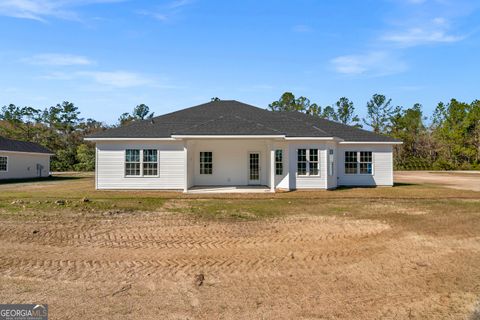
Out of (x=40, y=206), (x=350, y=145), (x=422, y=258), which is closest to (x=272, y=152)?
(x=350, y=145)

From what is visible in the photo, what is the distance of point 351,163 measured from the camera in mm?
22516

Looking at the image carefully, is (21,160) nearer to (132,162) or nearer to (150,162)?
(132,162)

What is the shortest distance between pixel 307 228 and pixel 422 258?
310cm

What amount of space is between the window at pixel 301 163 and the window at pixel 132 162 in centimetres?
891

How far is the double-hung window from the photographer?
1980 centimetres

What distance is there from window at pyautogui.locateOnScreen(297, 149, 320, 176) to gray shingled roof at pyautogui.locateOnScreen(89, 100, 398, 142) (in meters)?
1.06

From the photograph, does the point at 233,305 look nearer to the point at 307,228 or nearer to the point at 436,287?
the point at 436,287

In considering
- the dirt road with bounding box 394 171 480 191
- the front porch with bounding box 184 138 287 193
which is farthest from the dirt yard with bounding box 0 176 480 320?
the dirt road with bounding box 394 171 480 191

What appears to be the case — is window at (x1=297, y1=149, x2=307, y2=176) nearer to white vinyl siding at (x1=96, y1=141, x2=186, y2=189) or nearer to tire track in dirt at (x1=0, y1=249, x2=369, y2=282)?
white vinyl siding at (x1=96, y1=141, x2=186, y2=189)

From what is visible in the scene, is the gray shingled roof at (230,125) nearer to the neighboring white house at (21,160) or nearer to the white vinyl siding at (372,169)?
the white vinyl siding at (372,169)

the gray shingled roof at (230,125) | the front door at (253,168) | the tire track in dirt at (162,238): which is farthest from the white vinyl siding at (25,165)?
the tire track in dirt at (162,238)

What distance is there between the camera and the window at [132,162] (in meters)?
19.8

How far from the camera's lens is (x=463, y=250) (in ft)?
24.3

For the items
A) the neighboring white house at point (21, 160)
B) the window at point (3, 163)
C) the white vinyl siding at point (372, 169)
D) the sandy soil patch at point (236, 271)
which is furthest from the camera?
the neighboring white house at point (21, 160)
